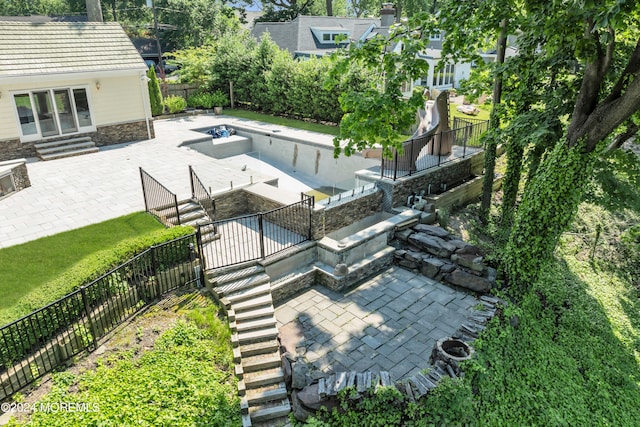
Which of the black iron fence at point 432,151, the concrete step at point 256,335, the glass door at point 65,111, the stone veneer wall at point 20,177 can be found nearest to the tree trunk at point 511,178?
the black iron fence at point 432,151

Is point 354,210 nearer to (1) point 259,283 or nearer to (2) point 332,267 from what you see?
(2) point 332,267

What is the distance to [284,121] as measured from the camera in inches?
878

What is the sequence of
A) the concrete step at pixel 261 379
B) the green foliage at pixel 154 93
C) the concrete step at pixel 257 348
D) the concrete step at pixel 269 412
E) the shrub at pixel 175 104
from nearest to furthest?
1. the concrete step at pixel 269 412
2. the concrete step at pixel 261 379
3. the concrete step at pixel 257 348
4. the green foliage at pixel 154 93
5. the shrub at pixel 175 104

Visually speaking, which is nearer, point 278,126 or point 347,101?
point 347,101

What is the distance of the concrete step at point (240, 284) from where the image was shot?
340 inches

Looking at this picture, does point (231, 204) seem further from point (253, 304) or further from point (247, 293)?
point (253, 304)

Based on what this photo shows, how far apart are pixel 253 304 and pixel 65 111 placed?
1336 cm

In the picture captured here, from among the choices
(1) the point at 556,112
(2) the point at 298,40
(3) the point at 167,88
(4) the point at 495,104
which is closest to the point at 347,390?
(1) the point at 556,112

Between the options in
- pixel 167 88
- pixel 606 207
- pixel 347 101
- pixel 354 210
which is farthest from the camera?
pixel 167 88

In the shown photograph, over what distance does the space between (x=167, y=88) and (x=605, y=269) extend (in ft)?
76.3

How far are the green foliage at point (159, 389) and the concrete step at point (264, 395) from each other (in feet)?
0.82

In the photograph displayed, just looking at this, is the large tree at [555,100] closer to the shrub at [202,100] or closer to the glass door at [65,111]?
the glass door at [65,111]

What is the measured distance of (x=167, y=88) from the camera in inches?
988

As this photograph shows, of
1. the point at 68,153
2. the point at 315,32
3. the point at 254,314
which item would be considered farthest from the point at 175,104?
the point at 254,314
